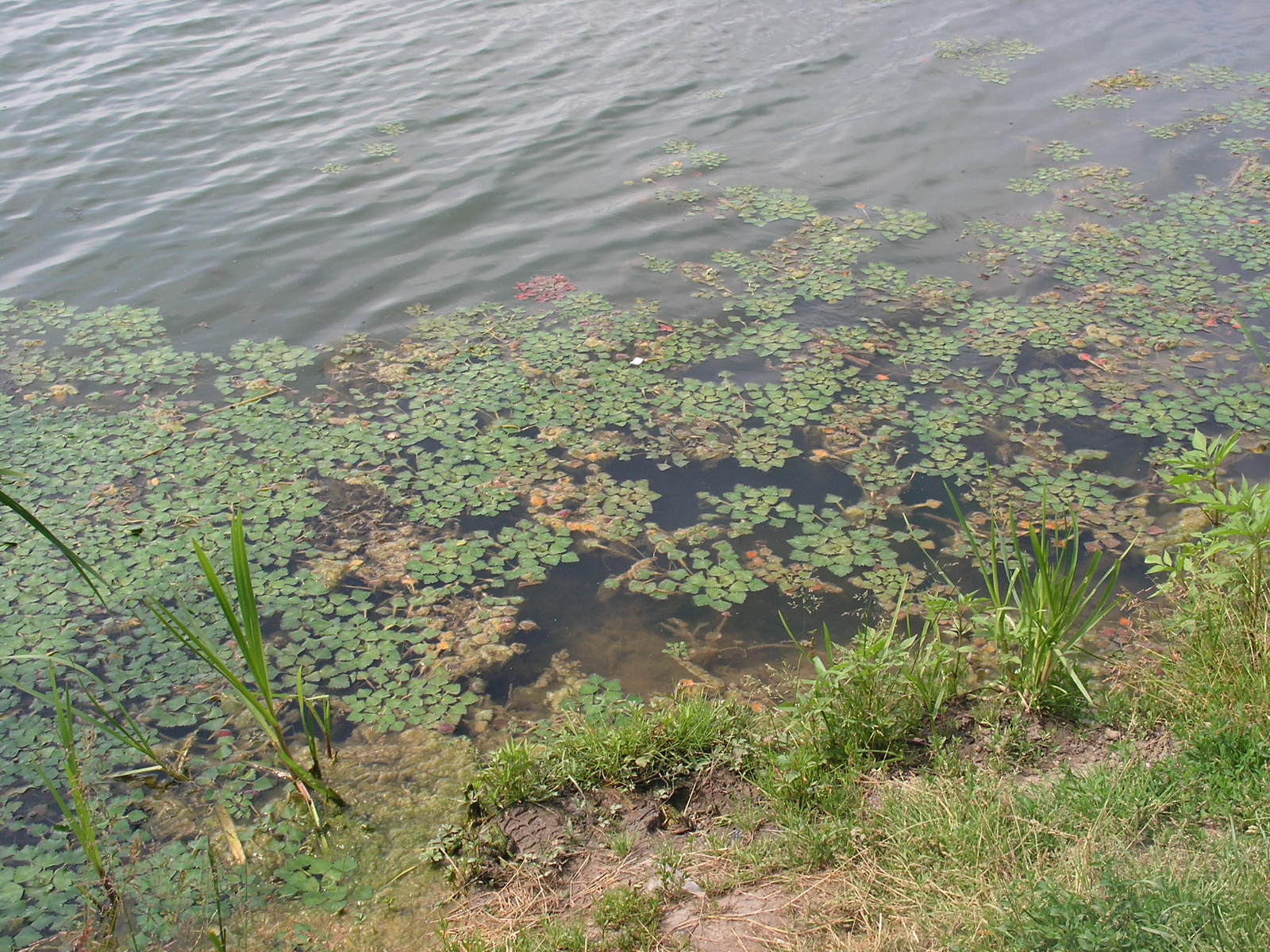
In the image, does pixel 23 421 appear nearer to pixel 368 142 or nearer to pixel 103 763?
pixel 103 763

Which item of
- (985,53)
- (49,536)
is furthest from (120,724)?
(985,53)

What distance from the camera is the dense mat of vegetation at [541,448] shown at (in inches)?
130

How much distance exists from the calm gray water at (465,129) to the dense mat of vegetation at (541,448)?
0.45m

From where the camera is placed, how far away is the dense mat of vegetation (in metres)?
3.30

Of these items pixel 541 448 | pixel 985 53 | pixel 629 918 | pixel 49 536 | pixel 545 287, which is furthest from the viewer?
pixel 985 53

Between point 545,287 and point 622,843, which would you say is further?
point 545,287

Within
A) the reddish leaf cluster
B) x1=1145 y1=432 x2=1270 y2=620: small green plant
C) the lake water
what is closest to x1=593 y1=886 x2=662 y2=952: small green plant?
the lake water

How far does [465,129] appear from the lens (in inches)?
291

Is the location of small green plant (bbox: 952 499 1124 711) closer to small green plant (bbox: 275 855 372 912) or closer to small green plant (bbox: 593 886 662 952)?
small green plant (bbox: 593 886 662 952)

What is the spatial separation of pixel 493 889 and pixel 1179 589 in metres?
2.32

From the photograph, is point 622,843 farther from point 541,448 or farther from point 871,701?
point 541,448

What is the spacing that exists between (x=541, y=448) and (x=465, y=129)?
409 cm

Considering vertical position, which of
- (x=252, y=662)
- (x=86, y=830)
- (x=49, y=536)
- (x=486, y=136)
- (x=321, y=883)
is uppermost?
(x=486, y=136)

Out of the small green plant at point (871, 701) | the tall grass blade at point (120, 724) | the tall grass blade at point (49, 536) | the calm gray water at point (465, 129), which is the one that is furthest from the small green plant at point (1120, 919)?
the calm gray water at point (465, 129)
